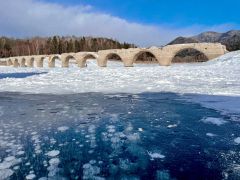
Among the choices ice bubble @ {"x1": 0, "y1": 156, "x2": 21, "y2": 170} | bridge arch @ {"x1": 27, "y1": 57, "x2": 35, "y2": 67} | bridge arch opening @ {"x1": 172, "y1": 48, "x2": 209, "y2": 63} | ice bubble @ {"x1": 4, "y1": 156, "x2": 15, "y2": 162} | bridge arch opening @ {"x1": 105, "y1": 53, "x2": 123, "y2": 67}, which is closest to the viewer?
ice bubble @ {"x1": 0, "y1": 156, "x2": 21, "y2": 170}

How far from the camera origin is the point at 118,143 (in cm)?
470

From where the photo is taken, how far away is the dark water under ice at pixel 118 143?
3566 millimetres

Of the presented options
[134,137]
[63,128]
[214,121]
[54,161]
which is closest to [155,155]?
[134,137]

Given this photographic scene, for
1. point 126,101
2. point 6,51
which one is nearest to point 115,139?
point 126,101

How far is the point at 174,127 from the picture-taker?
5.66 meters

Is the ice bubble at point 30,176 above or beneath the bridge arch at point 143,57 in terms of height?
beneath

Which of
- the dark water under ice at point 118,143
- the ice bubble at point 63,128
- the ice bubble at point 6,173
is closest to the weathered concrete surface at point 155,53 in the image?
the dark water under ice at point 118,143

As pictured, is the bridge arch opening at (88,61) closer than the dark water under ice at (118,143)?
No

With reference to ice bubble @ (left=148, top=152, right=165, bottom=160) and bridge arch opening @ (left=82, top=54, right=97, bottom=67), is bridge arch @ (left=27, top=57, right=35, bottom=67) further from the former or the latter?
ice bubble @ (left=148, top=152, right=165, bottom=160)

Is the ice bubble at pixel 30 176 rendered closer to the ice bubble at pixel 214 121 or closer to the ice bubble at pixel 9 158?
the ice bubble at pixel 9 158

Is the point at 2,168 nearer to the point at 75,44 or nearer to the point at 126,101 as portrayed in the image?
the point at 126,101

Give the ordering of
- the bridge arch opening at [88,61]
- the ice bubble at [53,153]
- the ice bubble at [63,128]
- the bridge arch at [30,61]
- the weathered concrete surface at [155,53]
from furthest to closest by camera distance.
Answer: the bridge arch at [30,61] → the bridge arch opening at [88,61] → the weathered concrete surface at [155,53] → the ice bubble at [63,128] → the ice bubble at [53,153]

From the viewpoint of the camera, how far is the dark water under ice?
3.57 m

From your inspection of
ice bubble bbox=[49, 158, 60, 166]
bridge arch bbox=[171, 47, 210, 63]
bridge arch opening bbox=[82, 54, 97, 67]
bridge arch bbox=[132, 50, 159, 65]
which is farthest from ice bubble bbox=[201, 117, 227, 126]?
bridge arch opening bbox=[82, 54, 97, 67]
